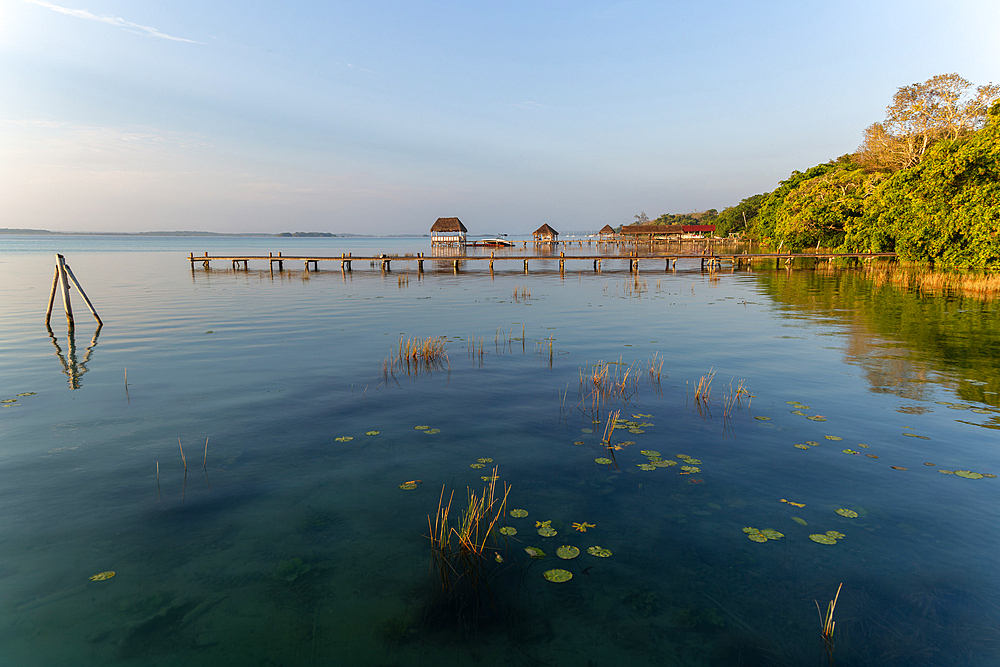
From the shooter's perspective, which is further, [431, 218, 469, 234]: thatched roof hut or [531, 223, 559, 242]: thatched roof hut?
[531, 223, 559, 242]: thatched roof hut

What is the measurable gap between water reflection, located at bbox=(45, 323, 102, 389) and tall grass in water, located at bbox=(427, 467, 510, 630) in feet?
35.9

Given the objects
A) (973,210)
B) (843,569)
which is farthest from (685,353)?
(973,210)

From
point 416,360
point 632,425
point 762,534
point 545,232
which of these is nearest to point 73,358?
point 416,360

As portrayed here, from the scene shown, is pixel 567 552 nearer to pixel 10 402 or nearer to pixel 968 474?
pixel 968 474

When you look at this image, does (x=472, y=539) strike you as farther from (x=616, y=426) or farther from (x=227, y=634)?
(x=616, y=426)

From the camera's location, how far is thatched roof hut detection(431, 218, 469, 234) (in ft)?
306

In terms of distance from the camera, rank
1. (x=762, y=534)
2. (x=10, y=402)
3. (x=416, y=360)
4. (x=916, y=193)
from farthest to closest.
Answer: (x=916, y=193), (x=416, y=360), (x=10, y=402), (x=762, y=534)

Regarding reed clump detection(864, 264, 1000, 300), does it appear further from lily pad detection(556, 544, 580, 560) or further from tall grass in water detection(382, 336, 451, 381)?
lily pad detection(556, 544, 580, 560)

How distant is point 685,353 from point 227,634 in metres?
13.2

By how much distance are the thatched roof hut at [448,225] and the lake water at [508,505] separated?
81065mm

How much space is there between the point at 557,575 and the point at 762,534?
238 centimetres

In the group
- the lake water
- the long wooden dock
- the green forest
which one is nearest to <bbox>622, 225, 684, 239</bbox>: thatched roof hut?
the green forest

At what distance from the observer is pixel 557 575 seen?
471 centimetres

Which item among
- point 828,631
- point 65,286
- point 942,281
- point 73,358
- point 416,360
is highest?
point 65,286
